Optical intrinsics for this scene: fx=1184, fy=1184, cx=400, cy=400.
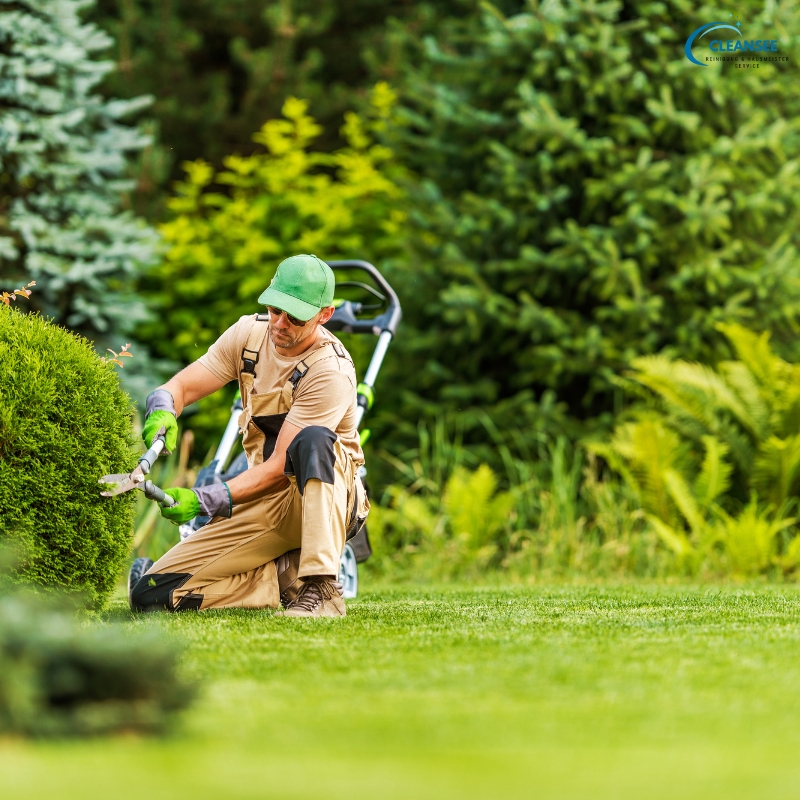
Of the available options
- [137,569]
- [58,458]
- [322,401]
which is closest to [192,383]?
[322,401]

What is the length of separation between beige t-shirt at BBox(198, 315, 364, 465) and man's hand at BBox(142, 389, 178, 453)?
0.24 m

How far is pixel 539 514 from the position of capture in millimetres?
8438

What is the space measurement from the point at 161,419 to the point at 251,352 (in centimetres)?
49

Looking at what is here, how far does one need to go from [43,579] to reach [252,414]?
3.58ft

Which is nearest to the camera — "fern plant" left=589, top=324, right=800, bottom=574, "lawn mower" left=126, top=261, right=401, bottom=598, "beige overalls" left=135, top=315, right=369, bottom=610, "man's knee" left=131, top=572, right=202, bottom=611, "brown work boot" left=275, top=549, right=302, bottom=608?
"beige overalls" left=135, top=315, right=369, bottom=610

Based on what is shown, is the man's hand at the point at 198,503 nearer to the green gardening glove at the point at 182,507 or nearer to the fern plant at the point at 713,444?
the green gardening glove at the point at 182,507

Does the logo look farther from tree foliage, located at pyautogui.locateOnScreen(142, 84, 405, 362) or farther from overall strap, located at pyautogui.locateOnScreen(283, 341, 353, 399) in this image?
overall strap, located at pyautogui.locateOnScreen(283, 341, 353, 399)

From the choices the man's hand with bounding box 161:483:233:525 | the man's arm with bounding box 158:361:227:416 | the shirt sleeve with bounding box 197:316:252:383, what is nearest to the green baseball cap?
the shirt sleeve with bounding box 197:316:252:383

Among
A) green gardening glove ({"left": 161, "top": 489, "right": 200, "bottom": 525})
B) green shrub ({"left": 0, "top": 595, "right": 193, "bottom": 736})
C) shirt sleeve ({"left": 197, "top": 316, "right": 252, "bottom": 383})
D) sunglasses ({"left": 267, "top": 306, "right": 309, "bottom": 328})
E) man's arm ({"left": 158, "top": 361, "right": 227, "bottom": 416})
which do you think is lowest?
green shrub ({"left": 0, "top": 595, "right": 193, "bottom": 736})

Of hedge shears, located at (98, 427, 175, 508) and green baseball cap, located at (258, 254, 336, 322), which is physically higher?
green baseball cap, located at (258, 254, 336, 322)

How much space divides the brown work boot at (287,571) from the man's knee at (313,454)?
0.62m

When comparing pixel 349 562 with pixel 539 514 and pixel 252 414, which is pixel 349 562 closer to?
pixel 252 414

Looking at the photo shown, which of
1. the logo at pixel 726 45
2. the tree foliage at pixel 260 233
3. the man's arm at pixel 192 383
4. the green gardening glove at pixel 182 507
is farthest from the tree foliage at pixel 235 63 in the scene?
the green gardening glove at pixel 182 507

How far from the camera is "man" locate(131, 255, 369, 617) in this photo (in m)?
4.63
